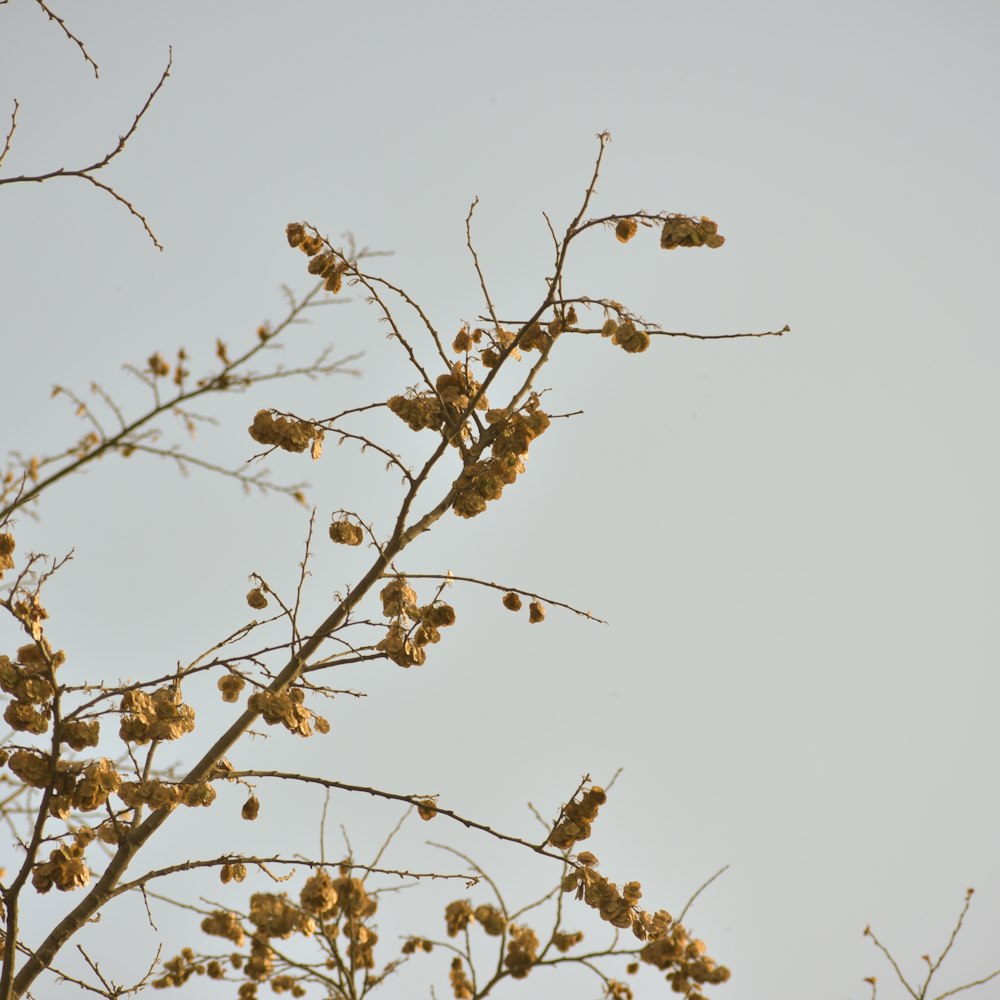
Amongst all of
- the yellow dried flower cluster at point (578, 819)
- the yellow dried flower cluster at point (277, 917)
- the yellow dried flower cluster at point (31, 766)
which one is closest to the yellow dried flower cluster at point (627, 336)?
the yellow dried flower cluster at point (578, 819)

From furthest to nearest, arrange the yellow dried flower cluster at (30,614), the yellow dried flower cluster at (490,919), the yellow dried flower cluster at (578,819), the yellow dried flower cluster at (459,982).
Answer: the yellow dried flower cluster at (459,982), the yellow dried flower cluster at (490,919), the yellow dried flower cluster at (578,819), the yellow dried flower cluster at (30,614)

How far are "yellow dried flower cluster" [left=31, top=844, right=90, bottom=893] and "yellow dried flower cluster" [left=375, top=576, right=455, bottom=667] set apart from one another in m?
1.25

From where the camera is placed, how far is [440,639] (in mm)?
3387

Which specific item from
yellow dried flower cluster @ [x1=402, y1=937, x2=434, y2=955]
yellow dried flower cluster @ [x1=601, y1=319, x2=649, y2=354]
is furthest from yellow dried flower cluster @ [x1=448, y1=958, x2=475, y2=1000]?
yellow dried flower cluster @ [x1=601, y1=319, x2=649, y2=354]

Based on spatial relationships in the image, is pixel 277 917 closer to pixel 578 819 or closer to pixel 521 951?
pixel 521 951

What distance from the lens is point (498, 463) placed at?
3391 mm

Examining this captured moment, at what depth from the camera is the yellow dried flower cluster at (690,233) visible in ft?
11.2

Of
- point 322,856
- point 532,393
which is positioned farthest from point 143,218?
point 322,856

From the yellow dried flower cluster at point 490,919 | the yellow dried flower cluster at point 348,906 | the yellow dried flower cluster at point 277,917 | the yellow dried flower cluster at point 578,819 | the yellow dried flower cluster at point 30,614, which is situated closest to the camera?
the yellow dried flower cluster at point 30,614

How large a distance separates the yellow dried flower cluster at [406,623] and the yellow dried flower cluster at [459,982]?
4310 millimetres

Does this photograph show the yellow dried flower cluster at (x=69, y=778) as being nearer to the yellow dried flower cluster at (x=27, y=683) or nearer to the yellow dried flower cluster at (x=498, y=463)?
the yellow dried flower cluster at (x=27, y=683)

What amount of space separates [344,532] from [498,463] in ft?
2.31

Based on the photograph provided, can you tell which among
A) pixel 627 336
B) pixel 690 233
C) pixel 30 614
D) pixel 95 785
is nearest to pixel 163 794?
pixel 95 785

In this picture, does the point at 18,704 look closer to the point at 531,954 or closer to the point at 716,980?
the point at 531,954
